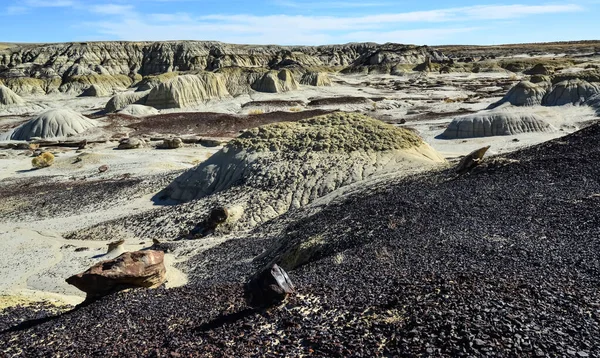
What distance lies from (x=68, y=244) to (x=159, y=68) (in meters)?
104

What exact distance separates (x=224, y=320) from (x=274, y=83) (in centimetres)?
6106

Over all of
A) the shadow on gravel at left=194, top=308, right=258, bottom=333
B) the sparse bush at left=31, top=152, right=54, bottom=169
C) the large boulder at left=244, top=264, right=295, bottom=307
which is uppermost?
the large boulder at left=244, top=264, right=295, bottom=307

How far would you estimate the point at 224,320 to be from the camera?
7219mm

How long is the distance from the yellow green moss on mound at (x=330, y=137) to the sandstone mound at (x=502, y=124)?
43.9ft

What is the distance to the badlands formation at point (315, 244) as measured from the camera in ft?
20.4

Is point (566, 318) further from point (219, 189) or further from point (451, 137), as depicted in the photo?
point (451, 137)

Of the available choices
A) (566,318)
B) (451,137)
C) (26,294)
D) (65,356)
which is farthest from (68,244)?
(451,137)

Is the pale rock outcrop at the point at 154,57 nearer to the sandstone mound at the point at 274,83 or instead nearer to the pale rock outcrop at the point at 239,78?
the pale rock outcrop at the point at 239,78

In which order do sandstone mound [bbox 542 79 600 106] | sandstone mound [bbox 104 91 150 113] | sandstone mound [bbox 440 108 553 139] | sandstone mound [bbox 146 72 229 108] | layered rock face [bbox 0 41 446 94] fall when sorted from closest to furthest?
sandstone mound [bbox 440 108 553 139]
sandstone mound [bbox 542 79 600 106]
sandstone mound [bbox 146 72 229 108]
sandstone mound [bbox 104 91 150 113]
layered rock face [bbox 0 41 446 94]

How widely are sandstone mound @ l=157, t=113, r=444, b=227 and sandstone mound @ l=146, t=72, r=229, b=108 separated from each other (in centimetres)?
3908

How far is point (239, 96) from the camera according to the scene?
63.9 m

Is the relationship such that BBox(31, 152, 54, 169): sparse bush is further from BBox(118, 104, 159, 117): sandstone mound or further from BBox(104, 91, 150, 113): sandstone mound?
BBox(104, 91, 150, 113): sandstone mound

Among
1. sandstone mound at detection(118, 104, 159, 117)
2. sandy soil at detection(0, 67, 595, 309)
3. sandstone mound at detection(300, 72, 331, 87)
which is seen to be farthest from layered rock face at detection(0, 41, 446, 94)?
sandstone mound at detection(118, 104, 159, 117)

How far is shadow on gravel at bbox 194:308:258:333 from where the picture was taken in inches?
278
